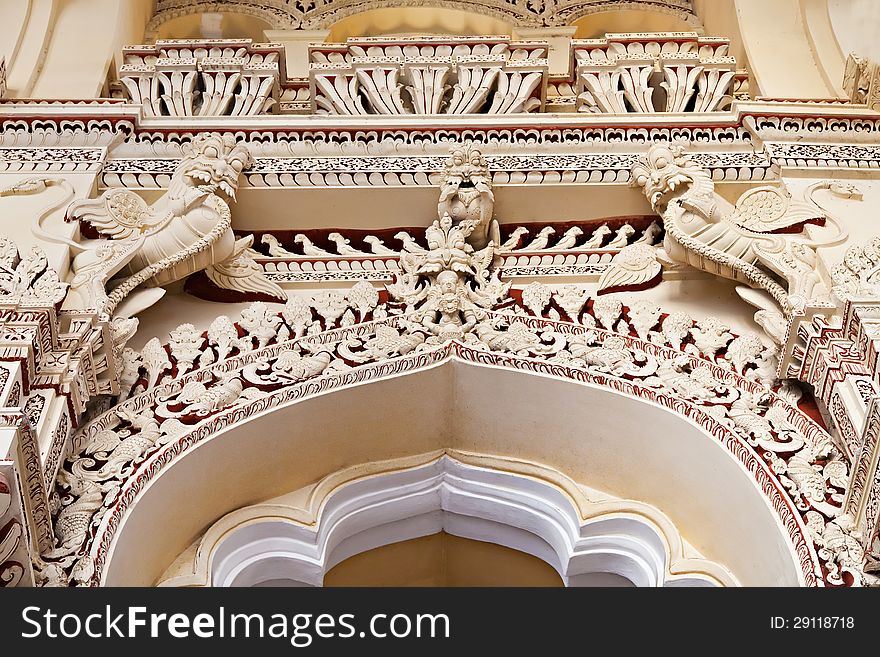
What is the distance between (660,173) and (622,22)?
98.8 inches

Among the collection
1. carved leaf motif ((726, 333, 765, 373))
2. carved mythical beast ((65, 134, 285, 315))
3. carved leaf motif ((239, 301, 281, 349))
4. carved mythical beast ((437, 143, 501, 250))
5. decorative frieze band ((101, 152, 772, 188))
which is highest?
decorative frieze band ((101, 152, 772, 188))

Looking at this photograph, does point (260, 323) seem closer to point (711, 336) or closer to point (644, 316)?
point (644, 316)

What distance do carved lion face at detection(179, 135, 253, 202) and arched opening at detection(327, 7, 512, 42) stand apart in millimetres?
2173

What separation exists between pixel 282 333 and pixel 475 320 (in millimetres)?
611

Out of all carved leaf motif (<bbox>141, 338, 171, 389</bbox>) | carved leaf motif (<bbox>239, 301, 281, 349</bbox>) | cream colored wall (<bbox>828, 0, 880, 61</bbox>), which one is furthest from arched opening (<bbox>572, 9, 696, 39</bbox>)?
carved leaf motif (<bbox>141, 338, 171, 389</bbox>)

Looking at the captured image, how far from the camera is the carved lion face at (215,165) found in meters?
4.49

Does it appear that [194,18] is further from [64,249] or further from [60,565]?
[60,565]

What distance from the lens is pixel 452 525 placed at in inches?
174

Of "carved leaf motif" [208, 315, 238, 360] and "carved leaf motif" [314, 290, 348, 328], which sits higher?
"carved leaf motif" [314, 290, 348, 328]

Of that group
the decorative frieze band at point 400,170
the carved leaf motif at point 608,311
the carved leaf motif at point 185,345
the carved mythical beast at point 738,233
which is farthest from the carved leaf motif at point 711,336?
the carved leaf motif at point 185,345

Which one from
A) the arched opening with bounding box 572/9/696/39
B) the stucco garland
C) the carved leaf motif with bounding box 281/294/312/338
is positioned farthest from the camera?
the arched opening with bounding box 572/9/696/39

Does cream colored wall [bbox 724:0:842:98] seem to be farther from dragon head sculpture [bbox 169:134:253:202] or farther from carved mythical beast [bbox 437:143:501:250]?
dragon head sculpture [bbox 169:134:253:202]

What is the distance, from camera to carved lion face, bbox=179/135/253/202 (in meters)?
4.49

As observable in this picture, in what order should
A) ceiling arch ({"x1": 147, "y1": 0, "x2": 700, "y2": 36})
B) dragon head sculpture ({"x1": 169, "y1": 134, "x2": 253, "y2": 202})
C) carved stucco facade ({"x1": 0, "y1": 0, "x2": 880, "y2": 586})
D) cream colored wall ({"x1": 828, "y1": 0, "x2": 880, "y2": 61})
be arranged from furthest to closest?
ceiling arch ({"x1": 147, "y1": 0, "x2": 700, "y2": 36})
cream colored wall ({"x1": 828, "y1": 0, "x2": 880, "y2": 61})
dragon head sculpture ({"x1": 169, "y1": 134, "x2": 253, "y2": 202})
carved stucco facade ({"x1": 0, "y1": 0, "x2": 880, "y2": 586})
